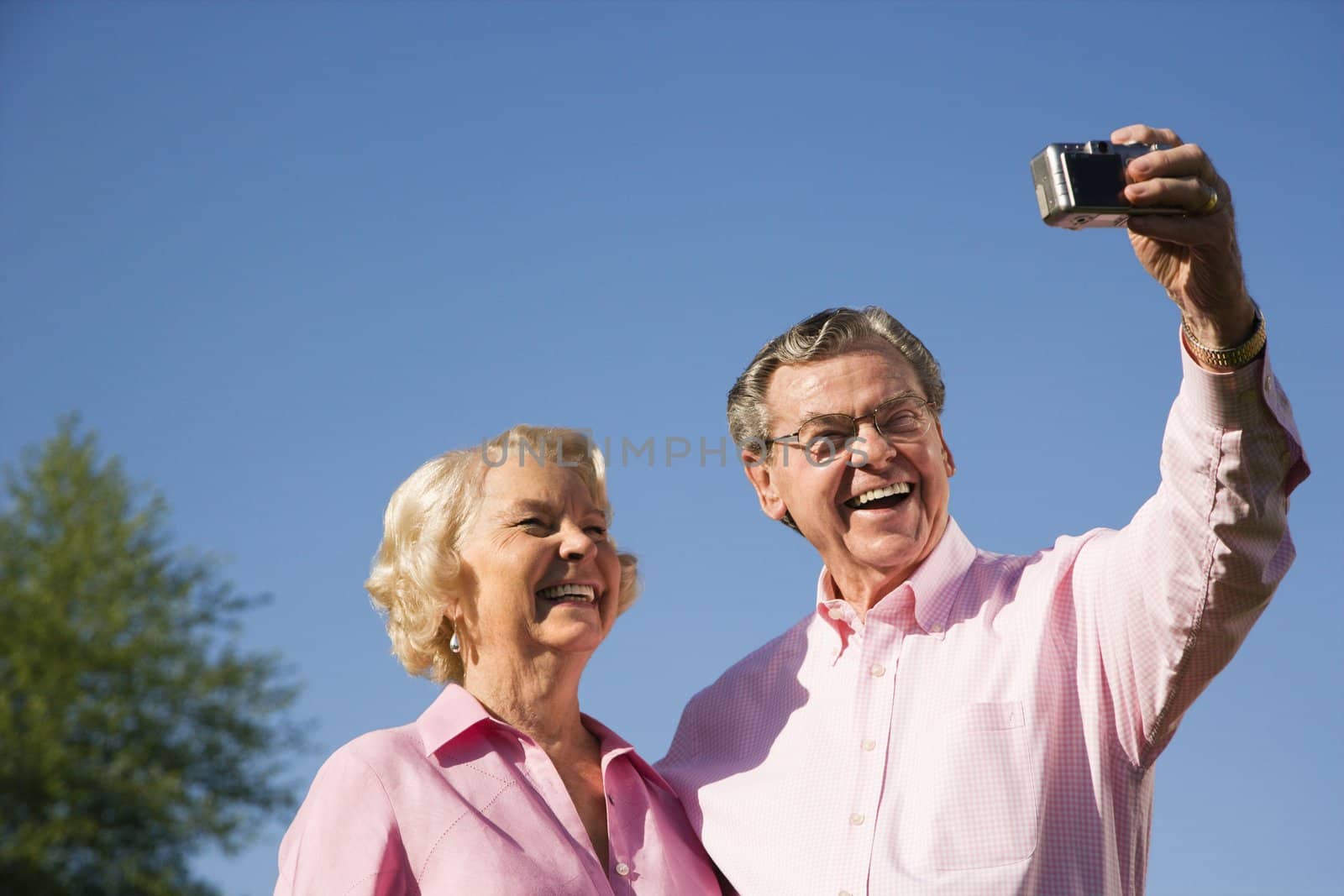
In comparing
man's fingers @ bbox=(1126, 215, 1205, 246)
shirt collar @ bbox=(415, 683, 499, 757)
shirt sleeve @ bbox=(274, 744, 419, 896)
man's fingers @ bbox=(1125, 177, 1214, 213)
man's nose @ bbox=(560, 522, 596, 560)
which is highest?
man's fingers @ bbox=(1125, 177, 1214, 213)

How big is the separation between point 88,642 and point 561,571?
14.5 metres

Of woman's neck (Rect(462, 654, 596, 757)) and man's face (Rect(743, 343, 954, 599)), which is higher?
man's face (Rect(743, 343, 954, 599))

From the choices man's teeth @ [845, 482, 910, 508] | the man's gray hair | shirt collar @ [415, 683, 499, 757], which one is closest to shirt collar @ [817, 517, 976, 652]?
man's teeth @ [845, 482, 910, 508]

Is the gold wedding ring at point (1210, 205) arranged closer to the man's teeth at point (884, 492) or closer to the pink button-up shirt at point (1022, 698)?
the pink button-up shirt at point (1022, 698)

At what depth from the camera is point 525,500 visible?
4039 millimetres

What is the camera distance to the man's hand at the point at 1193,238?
253 cm

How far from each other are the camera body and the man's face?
4.55 ft

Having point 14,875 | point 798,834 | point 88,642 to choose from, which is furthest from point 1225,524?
point 88,642

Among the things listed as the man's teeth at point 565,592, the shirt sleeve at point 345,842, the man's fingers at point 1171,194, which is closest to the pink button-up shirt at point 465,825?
the shirt sleeve at point 345,842

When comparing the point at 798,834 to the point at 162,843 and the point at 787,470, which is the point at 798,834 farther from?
the point at 162,843

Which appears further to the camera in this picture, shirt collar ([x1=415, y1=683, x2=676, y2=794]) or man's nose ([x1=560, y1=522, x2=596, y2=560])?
man's nose ([x1=560, y1=522, x2=596, y2=560])

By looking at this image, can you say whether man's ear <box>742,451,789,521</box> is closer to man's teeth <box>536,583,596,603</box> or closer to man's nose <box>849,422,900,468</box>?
man's nose <box>849,422,900,468</box>

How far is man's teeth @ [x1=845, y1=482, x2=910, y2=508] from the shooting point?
3881mm

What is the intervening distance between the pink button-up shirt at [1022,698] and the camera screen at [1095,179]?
0.43 m
